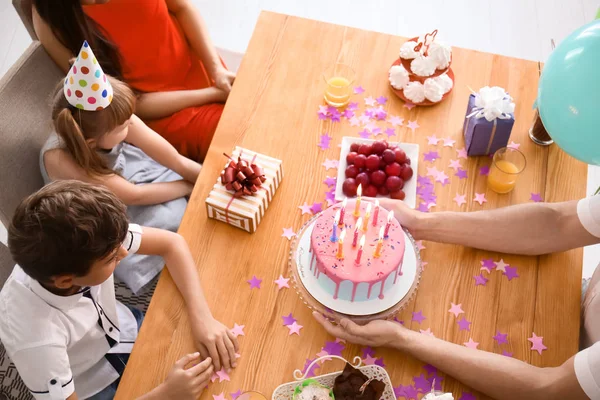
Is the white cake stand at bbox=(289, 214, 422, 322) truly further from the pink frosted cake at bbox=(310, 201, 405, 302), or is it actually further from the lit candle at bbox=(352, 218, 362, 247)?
the lit candle at bbox=(352, 218, 362, 247)

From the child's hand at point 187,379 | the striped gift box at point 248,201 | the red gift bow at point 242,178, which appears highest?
the red gift bow at point 242,178

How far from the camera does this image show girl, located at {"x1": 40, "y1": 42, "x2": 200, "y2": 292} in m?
1.56

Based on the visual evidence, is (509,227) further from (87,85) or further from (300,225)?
(87,85)

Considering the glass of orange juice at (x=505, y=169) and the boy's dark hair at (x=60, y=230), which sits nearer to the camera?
the boy's dark hair at (x=60, y=230)

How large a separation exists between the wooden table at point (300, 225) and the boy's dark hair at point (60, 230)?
27 cm

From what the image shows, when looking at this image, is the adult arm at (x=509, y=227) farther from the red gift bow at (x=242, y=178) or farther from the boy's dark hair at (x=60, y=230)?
the boy's dark hair at (x=60, y=230)

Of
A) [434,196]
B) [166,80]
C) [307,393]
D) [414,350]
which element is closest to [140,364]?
[307,393]

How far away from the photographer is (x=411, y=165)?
5.54ft

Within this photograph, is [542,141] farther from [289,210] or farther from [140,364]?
[140,364]

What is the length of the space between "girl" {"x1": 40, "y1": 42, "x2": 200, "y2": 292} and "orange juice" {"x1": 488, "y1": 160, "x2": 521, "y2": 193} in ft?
3.14

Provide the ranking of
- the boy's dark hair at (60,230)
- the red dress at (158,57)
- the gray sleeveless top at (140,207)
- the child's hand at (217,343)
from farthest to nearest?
1. the red dress at (158,57)
2. the gray sleeveless top at (140,207)
3. the child's hand at (217,343)
4. the boy's dark hair at (60,230)

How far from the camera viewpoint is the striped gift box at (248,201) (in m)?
1.55

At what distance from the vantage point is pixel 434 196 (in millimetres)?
1659

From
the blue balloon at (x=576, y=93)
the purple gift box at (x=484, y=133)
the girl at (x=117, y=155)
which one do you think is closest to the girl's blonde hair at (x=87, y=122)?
the girl at (x=117, y=155)
